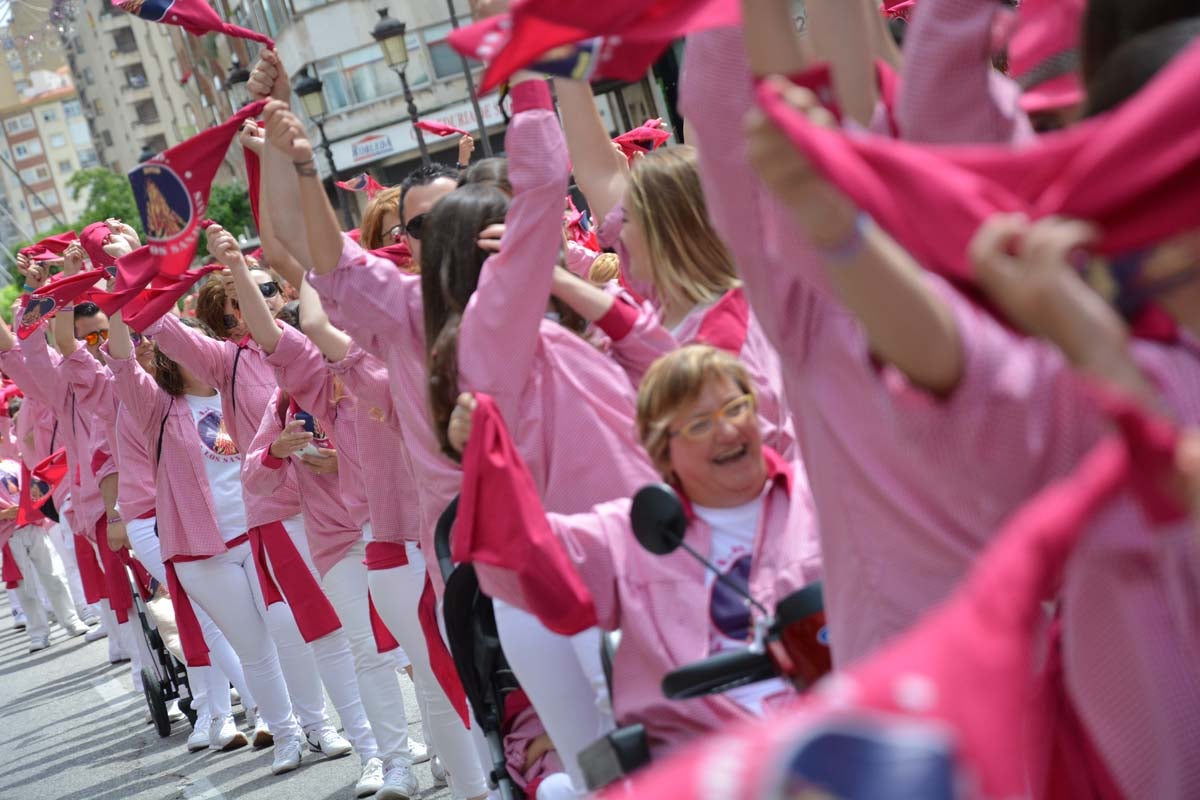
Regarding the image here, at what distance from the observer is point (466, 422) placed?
3.80m

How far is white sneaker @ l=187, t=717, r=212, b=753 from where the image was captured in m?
9.62

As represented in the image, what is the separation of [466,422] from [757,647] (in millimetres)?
1012

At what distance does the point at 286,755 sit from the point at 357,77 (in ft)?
129

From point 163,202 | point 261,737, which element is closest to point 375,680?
point 261,737

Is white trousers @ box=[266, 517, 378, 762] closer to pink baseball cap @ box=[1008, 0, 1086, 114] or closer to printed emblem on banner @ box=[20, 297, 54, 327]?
printed emblem on banner @ box=[20, 297, 54, 327]

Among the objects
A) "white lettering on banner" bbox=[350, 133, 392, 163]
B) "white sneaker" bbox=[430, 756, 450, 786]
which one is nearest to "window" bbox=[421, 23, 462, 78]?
"white lettering on banner" bbox=[350, 133, 392, 163]

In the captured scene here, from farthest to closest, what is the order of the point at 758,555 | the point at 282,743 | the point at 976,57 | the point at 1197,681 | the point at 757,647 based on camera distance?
the point at 282,743
the point at 758,555
the point at 757,647
the point at 976,57
the point at 1197,681

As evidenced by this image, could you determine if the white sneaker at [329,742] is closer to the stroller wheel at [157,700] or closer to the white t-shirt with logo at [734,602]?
the stroller wheel at [157,700]

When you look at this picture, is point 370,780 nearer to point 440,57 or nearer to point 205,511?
point 205,511

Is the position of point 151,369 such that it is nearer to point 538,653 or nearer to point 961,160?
point 538,653

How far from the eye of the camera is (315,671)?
8227 mm

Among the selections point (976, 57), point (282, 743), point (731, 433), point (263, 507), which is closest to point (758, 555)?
point (731, 433)

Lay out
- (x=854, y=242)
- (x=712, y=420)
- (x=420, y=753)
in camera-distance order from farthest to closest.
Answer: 1. (x=420, y=753)
2. (x=712, y=420)
3. (x=854, y=242)

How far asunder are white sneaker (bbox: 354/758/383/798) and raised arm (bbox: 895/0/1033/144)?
5138 mm
